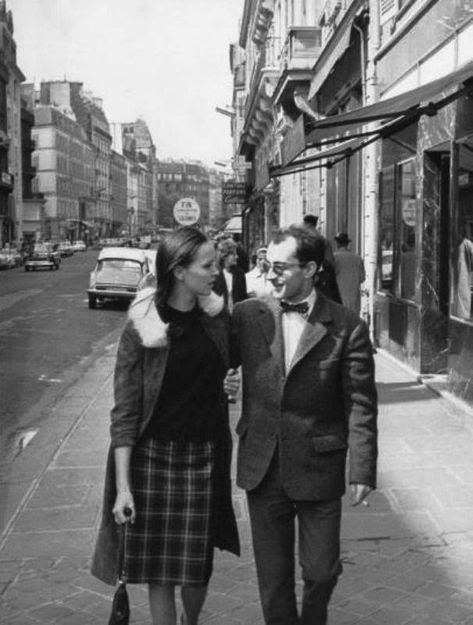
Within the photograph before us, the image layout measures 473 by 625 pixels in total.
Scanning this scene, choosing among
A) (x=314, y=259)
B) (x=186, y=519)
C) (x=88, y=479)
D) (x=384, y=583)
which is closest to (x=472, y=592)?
(x=384, y=583)

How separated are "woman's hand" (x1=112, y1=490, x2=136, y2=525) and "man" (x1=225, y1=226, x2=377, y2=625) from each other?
0.42m

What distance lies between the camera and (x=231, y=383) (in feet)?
11.0

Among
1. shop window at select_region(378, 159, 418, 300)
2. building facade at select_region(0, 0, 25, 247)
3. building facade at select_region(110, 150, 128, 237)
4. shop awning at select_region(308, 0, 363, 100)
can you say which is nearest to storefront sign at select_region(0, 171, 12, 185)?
building facade at select_region(0, 0, 25, 247)

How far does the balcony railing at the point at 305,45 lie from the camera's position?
2139cm

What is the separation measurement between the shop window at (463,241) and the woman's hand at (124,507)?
6002 mm

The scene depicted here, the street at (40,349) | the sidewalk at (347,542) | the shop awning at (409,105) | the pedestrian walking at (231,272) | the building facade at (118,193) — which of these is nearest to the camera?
the sidewalk at (347,542)

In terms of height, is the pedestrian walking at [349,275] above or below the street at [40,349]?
above

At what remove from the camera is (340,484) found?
3402mm

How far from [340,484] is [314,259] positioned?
83 centimetres

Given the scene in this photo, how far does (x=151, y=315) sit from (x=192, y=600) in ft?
3.69

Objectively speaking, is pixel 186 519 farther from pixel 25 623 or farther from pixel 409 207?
pixel 409 207

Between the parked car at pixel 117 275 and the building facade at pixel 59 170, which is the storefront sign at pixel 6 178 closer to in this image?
the building facade at pixel 59 170

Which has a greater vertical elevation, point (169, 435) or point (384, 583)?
point (169, 435)

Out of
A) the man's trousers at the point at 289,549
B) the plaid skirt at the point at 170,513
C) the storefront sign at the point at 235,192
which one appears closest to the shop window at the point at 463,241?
the man's trousers at the point at 289,549
